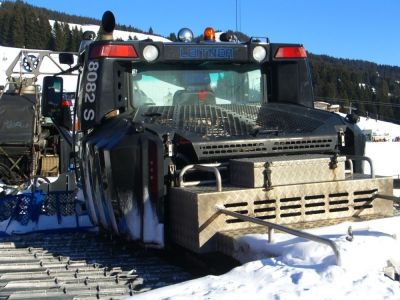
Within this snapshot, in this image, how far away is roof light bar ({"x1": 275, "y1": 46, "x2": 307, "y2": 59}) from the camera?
6641 mm

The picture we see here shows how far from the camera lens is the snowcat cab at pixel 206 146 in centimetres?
476

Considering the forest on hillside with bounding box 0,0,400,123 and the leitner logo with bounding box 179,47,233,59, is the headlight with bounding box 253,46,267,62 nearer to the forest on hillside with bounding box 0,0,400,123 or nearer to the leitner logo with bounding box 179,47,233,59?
the leitner logo with bounding box 179,47,233,59

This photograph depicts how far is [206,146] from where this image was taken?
16.4ft

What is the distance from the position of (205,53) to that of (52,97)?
1892 millimetres

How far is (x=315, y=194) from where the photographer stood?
493 centimetres

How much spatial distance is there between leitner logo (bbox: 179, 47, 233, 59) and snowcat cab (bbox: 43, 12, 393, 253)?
1 centimetres

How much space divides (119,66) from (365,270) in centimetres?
342

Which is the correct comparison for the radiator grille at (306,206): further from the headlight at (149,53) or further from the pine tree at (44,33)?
the pine tree at (44,33)

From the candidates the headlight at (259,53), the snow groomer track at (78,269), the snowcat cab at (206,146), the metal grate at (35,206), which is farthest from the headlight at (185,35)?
the metal grate at (35,206)

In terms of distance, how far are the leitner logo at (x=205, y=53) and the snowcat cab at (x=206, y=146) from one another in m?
0.01

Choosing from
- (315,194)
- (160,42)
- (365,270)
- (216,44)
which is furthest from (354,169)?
(365,270)

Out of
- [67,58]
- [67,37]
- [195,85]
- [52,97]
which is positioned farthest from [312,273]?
[67,37]

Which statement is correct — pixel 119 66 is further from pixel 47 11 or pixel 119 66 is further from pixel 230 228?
pixel 47 11

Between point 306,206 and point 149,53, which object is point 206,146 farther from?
point 149,53
